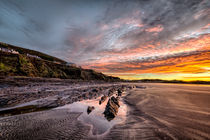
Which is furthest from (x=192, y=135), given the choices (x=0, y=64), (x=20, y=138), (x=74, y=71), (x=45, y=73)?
(x=74, y=71)

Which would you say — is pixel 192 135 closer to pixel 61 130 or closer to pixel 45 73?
pixel 61 130

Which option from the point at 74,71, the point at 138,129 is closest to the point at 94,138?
the point at 138,129

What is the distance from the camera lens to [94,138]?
1.87 metres

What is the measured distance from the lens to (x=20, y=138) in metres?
1.80

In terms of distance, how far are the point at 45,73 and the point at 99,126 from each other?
38.1 metres

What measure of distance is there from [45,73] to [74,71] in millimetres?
20976

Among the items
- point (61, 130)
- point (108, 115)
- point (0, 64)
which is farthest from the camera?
point (0, 64)

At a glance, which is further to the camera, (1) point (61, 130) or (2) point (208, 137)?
(1) point (61, 130)

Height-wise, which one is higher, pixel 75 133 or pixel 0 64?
pixel 0 64

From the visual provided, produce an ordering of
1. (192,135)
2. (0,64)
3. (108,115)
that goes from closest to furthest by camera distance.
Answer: (192,135) → (108,115) → (0,64)

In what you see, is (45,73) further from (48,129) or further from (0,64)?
(48,129)

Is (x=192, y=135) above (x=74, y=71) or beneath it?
beneath

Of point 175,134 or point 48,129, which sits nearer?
point 175,134

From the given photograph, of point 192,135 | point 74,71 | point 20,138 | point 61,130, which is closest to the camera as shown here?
point 20,138
